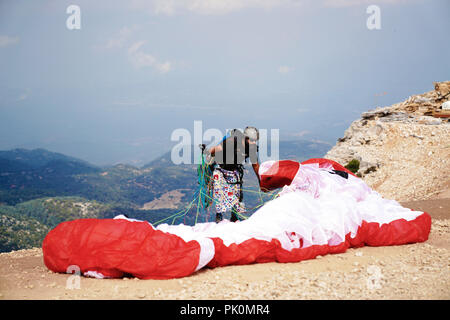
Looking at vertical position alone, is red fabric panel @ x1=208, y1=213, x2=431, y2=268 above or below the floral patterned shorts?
below

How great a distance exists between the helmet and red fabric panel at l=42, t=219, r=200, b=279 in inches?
90.0

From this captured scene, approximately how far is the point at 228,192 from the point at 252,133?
112 centimetres

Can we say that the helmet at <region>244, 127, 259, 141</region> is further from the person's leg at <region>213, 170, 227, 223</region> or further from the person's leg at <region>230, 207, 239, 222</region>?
the person's leg at <region>230, 207, 239, 222</region>

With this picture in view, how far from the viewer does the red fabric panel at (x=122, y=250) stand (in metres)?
4.04

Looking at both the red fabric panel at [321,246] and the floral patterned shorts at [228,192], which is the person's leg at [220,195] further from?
the red fabric panel at [321,246]

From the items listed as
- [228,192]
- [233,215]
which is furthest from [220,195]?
[233,215]

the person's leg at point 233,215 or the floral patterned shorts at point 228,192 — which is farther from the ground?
the floral patterned shorts at point 228,192

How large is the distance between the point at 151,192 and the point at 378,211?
16302cm

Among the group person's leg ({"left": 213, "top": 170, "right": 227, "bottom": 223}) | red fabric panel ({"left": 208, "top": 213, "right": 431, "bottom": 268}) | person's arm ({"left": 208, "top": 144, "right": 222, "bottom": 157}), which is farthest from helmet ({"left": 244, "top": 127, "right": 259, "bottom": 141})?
red fabric panel ({"left": 208, "top": 213, "right": 431, "bottom": 268})

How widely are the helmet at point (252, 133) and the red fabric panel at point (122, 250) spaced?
2287 millimetres

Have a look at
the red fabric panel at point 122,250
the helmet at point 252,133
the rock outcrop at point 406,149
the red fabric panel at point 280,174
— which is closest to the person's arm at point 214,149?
the helmet at point 252,133

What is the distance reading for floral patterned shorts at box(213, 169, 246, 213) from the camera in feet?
19.7

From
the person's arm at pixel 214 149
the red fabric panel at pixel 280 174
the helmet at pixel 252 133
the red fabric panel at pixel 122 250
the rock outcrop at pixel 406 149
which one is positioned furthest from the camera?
the rock outcrop at pixel 406 149
